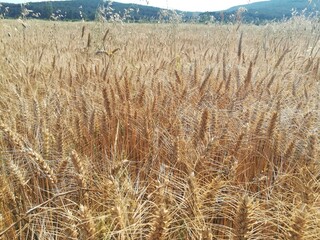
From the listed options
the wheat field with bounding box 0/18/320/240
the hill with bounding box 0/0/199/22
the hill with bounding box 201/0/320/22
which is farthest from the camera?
the hill with bounding box 201/0/320/22

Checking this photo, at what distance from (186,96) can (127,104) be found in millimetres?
365

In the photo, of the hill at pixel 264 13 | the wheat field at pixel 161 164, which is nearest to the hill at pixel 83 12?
the hill at pixel 264 13

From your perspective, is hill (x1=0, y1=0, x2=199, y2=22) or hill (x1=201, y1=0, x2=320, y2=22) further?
hill (x1=201, y1=0, x2=320, y2=22)

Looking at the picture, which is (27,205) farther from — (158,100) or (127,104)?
(158,100)

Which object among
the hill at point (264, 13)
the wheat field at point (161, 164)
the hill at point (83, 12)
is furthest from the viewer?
the hill at point (264, 13)

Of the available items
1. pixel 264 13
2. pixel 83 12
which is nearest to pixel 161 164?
pixel 83 12

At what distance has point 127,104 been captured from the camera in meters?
1.43

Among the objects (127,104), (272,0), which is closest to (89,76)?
(127,104)

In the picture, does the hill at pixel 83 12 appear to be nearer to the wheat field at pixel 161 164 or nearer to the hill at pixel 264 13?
the hill at pixel 264 13

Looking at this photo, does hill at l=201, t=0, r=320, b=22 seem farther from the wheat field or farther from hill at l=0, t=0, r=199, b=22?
the wheat field

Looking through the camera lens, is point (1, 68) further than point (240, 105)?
Yes

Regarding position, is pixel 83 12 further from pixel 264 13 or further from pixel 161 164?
pixel 264 13

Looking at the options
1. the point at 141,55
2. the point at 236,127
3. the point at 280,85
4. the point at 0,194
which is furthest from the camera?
the point at 141,55

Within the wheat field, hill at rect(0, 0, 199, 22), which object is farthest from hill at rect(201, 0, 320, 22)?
the wheat field
